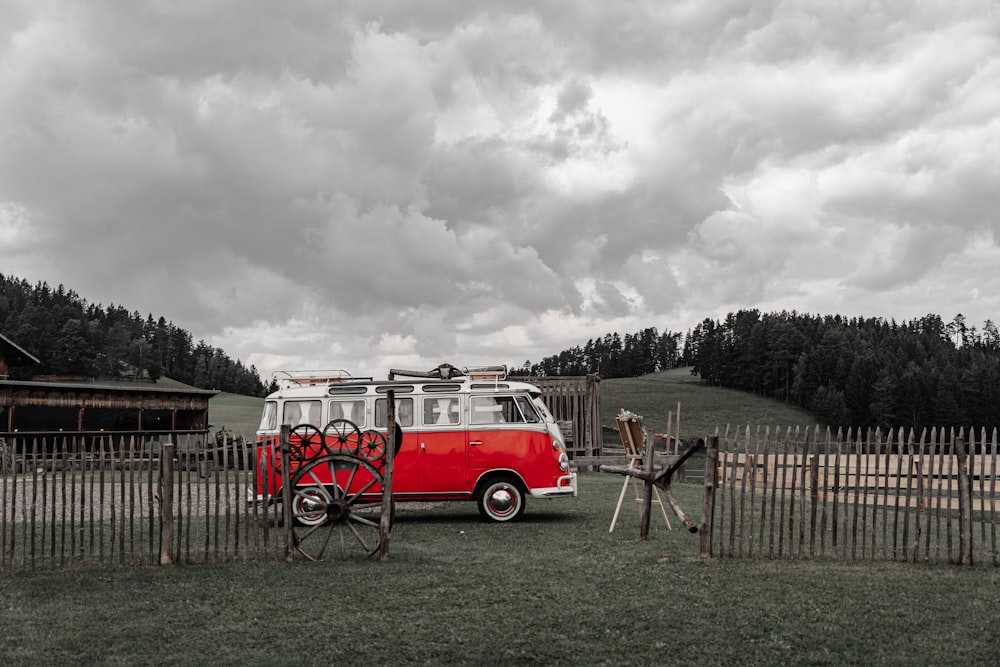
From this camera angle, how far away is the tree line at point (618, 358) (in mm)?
160500

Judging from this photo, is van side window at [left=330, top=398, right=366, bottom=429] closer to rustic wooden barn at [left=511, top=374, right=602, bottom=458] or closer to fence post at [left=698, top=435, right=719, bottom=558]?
fence post at [left=698, top=435, right=719, bottom=558]

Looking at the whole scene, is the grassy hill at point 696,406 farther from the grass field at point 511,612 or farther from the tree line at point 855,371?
the grass field at point 511,612

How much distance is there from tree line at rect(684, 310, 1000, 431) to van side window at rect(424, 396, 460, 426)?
241ft

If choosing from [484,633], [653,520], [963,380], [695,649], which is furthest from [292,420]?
[963,380]

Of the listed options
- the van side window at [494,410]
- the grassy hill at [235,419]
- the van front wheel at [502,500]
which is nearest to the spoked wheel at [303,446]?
the van side window at [494,410]

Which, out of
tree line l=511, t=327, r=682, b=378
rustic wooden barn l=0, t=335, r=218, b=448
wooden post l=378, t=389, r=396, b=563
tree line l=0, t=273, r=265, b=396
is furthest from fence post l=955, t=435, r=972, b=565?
tree line l=511, t=327, r=682, b=378

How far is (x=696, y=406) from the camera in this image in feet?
309

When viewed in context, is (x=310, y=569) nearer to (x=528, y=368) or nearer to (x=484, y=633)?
(x=484, y=633)

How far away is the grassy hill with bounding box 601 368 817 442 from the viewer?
82.3 meters

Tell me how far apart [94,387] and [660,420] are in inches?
2122

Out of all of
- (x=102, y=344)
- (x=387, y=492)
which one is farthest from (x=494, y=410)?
(x=102, y=344)

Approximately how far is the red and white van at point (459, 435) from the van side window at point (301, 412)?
2 centimetres

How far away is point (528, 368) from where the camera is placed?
18300 centimetres

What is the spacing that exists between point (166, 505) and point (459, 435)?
5935 mm
